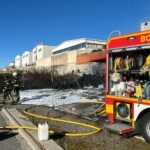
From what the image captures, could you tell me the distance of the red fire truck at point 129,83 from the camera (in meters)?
6.84

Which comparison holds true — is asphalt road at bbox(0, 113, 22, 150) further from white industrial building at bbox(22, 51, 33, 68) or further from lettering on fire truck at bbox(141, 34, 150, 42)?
white industrial building at bbox(22, 51, 33, 68)

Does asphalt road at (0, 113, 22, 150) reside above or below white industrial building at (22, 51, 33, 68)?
below

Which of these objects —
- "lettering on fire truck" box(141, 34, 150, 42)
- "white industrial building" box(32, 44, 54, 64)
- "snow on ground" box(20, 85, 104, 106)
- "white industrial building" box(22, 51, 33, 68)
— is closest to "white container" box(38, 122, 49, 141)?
"lettering on fire truck" box(141, 34, 150, 42)

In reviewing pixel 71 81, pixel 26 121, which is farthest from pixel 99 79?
pixel 26 121

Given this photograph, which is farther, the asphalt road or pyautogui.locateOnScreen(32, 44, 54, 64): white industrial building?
pyautogui.locateOnScreen(32, 44, 54, 64): white industrial building

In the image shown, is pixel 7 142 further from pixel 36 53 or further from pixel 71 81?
pixel 36 53

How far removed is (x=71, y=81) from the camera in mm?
26516

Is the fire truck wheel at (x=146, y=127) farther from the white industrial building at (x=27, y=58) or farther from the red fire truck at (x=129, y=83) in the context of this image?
the white industrial building at (x=27, y=58)

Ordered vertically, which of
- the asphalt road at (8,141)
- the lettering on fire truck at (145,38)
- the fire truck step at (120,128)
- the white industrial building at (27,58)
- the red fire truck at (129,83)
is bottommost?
the asphalt road at (8,141)

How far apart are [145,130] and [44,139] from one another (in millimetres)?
2421

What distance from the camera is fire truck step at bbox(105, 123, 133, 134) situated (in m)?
6.95

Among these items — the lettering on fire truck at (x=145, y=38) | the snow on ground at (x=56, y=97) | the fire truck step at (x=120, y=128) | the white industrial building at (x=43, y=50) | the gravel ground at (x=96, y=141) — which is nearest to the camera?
the gravel ground at (x=96, y=141)

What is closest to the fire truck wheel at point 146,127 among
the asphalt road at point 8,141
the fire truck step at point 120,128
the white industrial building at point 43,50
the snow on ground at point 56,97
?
the fire truck step at point 120,128

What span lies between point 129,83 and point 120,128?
1314 millimetres
